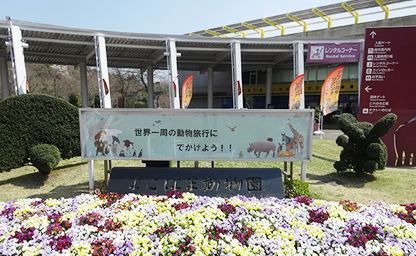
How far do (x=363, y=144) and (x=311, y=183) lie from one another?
1.61 m

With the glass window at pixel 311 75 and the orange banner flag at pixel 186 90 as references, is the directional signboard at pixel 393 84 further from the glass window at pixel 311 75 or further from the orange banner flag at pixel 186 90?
the glass window at pixel 311 75

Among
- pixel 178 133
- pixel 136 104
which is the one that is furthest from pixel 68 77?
pixel 178 133

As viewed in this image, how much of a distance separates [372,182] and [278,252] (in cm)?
458

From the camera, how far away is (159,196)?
408 cm

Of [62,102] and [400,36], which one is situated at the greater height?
[400,36]

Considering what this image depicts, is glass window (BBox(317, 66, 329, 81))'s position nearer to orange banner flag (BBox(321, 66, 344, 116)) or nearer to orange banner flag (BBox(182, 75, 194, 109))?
orange banner flag (BBox(321, 66, 344, 116))

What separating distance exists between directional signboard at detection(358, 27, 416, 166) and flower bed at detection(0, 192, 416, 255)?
198 inches

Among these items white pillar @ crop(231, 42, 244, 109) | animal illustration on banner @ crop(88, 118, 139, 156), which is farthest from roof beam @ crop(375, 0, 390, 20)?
animal illustration on banner @ crop(88, 118, 139, 156)

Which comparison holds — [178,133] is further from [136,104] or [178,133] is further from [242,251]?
[136,104]

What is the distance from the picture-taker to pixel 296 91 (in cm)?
1529

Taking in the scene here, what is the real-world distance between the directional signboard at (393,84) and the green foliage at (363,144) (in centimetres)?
225

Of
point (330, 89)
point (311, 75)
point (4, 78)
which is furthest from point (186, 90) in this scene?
point (311, 75)

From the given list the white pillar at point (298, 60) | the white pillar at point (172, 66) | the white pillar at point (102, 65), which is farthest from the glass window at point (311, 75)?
the white pillar at point (102, 65)

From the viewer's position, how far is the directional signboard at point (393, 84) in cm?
782
